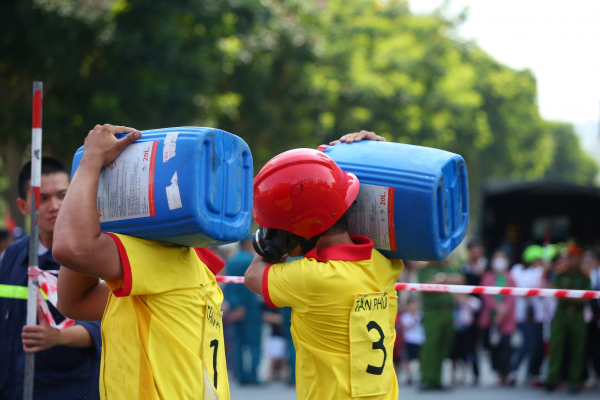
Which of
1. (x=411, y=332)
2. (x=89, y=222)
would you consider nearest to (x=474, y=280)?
(x=411, y=332)

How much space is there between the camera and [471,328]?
9.96 m

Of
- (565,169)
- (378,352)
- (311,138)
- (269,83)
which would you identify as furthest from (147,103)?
(565,169)

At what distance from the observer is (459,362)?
32.7ft

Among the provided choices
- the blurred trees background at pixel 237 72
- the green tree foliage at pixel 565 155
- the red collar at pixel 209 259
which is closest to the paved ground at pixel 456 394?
the red collar at pixel 209 259

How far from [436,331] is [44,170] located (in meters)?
6.67

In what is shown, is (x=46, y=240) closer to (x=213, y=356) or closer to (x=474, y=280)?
(x=213, y=356)

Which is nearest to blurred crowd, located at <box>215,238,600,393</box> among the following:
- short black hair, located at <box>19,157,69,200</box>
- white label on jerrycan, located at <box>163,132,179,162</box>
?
short black hair, located at <box>19,157,69,200</box>

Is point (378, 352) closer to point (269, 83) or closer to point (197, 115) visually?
point (197, 115)

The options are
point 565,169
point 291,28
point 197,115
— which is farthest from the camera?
point 565,169

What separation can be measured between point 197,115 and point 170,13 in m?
2.47

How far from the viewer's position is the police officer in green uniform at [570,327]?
8703 mm

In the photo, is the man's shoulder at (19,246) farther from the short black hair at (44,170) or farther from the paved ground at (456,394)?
the paved ground at (456,394)

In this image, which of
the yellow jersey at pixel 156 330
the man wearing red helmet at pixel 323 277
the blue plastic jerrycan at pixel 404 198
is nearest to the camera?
the yellow jersey at pixel 156 330

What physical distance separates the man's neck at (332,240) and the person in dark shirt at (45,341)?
129cm
